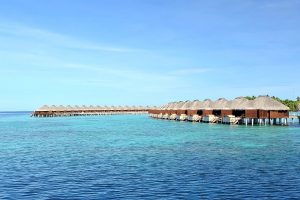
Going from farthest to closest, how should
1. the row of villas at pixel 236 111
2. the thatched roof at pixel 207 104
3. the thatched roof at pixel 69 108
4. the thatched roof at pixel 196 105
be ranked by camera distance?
the thatched roof at pixel 69 108, the thatched roof at pixel 196 105, the thatched roof at pixel 207 104, the row of villas at pixel 236 111

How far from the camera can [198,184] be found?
63.3ft

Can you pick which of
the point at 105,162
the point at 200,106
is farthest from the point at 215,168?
the point at 200,106

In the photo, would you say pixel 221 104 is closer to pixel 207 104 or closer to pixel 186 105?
pixel 207 104

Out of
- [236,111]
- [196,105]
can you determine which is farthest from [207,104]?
[236,111]

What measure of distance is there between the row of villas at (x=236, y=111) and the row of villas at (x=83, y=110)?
198 ft

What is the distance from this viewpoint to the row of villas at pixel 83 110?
471 feet

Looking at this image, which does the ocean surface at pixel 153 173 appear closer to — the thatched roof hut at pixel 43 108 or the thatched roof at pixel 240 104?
the thatched roof at pixel 240 104

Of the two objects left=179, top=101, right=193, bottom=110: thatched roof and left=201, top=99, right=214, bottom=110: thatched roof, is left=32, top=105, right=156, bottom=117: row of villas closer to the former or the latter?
left=179, top=101, right=193, bottom=110: thatched roof

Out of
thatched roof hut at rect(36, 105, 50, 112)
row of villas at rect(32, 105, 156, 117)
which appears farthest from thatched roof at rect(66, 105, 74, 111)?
thatched roof hut at rect(36, 105, 50, 112)

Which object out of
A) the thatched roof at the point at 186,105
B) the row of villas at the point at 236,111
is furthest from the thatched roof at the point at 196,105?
the thatched roof at the point at 186,105

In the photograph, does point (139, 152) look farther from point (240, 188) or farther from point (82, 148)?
point (240, 188)

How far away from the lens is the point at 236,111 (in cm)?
6975

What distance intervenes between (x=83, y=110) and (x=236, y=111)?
318ft

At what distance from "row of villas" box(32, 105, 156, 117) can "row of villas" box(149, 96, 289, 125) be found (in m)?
60.3
